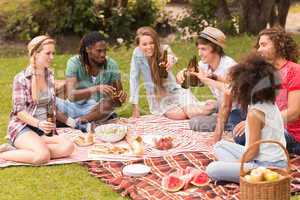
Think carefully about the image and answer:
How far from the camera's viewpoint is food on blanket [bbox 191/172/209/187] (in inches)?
203

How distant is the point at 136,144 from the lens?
238 inches

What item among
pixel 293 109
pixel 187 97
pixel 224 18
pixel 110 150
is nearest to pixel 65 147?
pixel 110 150

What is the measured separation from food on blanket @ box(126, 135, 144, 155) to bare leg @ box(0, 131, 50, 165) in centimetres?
78

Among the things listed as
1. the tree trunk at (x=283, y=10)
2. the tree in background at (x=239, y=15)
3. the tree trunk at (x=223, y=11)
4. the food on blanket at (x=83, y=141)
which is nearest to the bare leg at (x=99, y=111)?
the food on blanket at (x=83, y=141)

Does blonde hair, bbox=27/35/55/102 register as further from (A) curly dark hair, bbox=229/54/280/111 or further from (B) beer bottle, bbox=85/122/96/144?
(A) curly dark hair, bbox=229/54/280/111

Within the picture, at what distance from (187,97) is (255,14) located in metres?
6.22

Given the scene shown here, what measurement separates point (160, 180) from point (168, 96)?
76.7 inches

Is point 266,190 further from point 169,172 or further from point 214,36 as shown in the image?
point 214,36

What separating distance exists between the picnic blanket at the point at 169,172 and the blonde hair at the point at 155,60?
437 mm

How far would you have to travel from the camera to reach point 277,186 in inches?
176

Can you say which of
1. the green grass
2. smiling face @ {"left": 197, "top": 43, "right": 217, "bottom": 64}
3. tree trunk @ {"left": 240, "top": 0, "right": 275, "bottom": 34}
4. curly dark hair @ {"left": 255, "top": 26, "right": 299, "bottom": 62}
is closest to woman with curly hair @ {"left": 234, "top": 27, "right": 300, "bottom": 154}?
curly dark hair @ {"left": 255, "top": 26, "right": 299, "bottom": 62}

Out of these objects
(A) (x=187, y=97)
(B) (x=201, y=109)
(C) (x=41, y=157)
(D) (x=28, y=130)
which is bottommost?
(C) (x=41, y=157)

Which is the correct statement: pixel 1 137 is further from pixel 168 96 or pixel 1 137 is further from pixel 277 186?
pixel 277 186

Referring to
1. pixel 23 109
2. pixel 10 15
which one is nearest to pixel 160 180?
pixel 23 109
